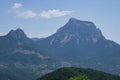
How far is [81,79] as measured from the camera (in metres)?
90.1

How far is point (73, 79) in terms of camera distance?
90375 mm

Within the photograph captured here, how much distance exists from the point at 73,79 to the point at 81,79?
194 cm
